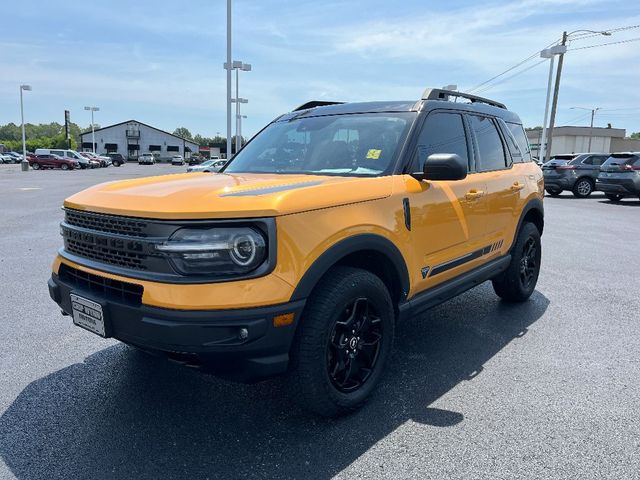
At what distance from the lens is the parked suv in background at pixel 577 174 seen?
19.1 metres

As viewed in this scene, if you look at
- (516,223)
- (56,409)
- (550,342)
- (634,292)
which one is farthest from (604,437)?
(634,292)

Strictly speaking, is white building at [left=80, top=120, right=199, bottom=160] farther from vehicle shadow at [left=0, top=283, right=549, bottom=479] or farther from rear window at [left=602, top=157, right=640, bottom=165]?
vehicle shadow at [left=0, top=283, right=549, bottom=479]

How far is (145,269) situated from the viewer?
8.23ft

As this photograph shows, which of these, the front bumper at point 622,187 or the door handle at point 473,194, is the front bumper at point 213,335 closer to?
the door handle at point 473,194

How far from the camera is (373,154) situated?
3.48m

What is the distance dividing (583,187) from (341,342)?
19.5m

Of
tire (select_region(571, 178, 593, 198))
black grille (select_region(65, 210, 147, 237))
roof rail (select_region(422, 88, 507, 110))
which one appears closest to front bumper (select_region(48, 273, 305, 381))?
black grille (select_region(65, 210, 147, 237))

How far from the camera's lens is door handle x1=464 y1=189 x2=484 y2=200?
3869 mm

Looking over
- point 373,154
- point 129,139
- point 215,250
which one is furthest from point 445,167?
point 129,139

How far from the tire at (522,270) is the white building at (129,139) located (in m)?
88.7

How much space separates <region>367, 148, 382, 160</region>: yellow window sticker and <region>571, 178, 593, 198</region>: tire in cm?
1840

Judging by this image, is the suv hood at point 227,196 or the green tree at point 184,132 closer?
the suv hood at point 227,196

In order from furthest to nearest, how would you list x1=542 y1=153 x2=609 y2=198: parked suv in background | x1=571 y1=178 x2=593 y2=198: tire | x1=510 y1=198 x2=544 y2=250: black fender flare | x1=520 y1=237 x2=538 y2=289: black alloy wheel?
x1=571 y1=178 x2=593 y2=198: tire
x1=542 y1=153 x2=609 y2=198: parked suv in background
x1=520 y1=237 x2=538 y2=289: black alloy wheel
x1=510 y1=198 x2=544 y2=250: black fender flare

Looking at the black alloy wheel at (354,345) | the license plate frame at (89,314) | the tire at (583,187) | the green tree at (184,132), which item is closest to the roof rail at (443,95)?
the black alloy wheel at (354,345)
